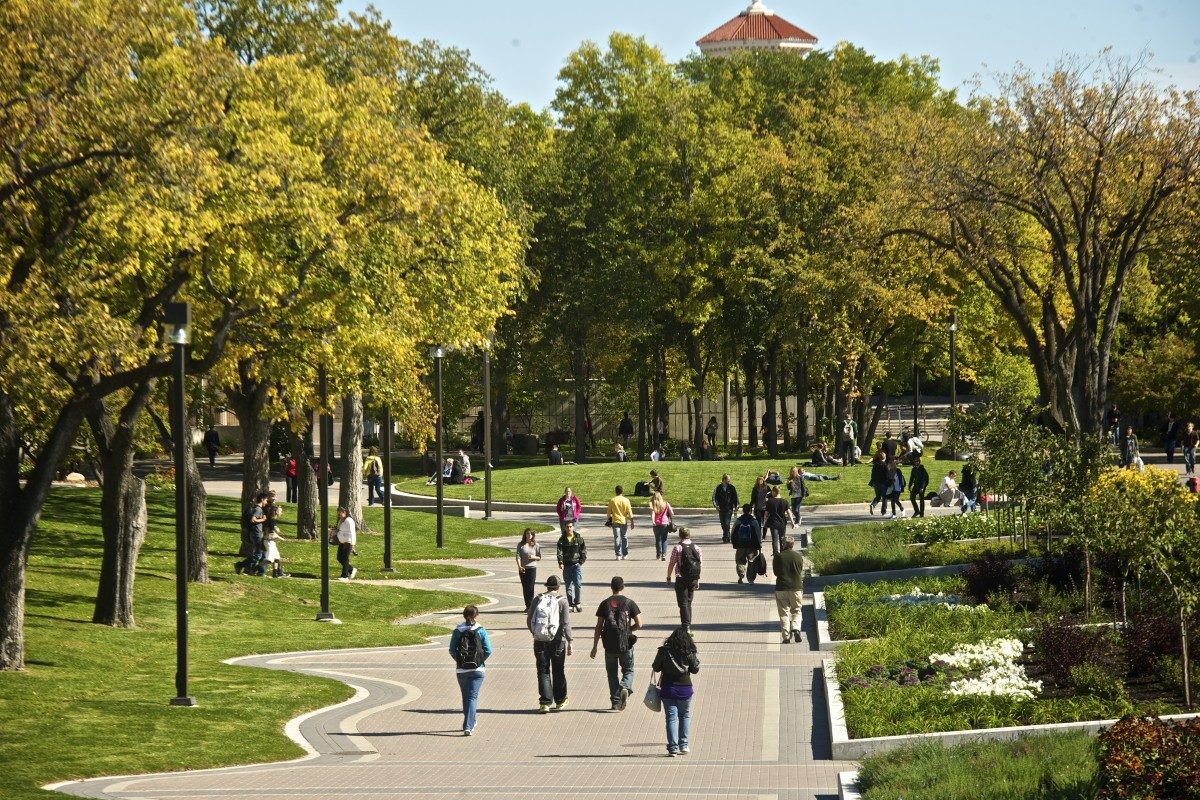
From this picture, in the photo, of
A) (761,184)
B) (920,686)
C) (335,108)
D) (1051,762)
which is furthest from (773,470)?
(1051,762)

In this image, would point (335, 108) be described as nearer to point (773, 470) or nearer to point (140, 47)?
point (140, 47)

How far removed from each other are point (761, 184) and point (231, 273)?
4057cm

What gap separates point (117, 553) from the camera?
78.4 ft

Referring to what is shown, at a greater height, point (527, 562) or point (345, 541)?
point (345, 541)

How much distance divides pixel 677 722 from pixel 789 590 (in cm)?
736

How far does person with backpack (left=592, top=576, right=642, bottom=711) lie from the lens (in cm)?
1919

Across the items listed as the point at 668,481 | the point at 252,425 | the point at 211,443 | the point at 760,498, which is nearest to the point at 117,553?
the point at 252,425

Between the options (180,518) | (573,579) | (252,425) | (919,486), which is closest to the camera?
(180,518)

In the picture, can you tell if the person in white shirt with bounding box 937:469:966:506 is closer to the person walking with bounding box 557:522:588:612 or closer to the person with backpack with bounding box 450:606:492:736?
the person walking with bounding box 557:522:588:612

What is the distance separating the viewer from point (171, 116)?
20703 millimetres

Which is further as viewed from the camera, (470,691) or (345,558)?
(345,558)

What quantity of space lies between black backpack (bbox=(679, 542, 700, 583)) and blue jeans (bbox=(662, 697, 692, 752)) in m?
7.67

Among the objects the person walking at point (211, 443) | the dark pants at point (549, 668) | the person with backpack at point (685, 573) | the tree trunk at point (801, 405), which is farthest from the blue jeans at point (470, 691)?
the tree trunk at point (801, 405)

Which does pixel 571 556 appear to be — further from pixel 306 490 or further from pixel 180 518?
pixel 306 490
